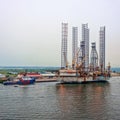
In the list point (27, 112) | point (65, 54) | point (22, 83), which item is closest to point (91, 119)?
point (27, 112)

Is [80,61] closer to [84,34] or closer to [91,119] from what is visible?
[84,34]

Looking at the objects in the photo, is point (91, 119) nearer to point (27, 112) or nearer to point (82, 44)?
point (27, 112)

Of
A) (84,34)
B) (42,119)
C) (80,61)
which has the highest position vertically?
(84,34)

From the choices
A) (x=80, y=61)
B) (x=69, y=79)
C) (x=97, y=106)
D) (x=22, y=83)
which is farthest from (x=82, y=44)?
(x=97, y=106)

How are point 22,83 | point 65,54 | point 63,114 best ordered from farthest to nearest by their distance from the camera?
point 65,54 → point 22,83 → point 63,114

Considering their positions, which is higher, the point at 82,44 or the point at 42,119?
the point at 82,44

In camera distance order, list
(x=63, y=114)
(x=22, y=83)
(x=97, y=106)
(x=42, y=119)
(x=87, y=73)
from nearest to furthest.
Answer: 1. (x=42, y=119)
2. (x=63, y=114)
3. (x=97, y=106)
4. (x=22, y=83)
5. (x=87, y=73)

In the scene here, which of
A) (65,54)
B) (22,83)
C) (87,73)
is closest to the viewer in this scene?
(22,83)

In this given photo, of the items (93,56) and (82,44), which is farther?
(93,56)

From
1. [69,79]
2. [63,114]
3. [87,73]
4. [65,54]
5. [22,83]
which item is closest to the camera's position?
[63,114]
